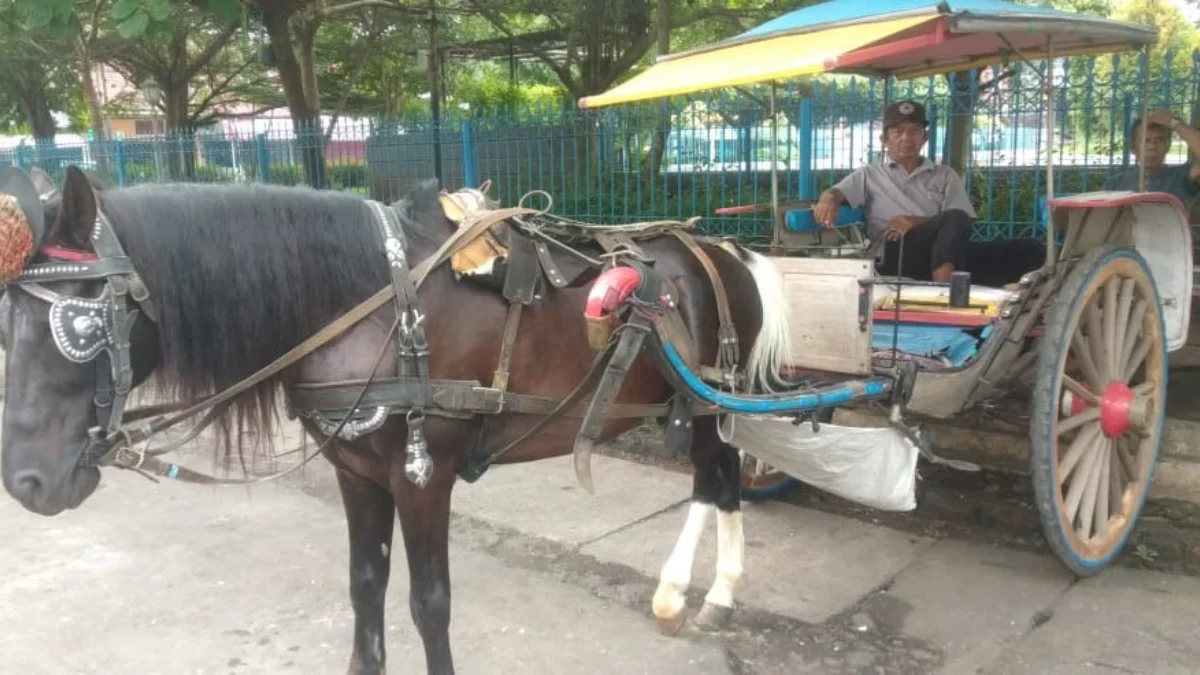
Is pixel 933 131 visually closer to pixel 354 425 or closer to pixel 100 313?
pixel 354 425

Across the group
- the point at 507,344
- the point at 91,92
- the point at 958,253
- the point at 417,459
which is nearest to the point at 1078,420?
the point at 958,253

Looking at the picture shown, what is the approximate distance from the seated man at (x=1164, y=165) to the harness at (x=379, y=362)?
2.99 m

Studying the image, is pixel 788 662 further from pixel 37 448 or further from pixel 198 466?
pixel 198 466

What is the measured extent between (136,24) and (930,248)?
4.23 meters

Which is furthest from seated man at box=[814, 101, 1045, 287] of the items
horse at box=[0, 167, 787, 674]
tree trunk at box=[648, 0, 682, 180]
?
tree trunk at box=[648, 0, 682, 180]

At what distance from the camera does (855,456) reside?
3.30 meters

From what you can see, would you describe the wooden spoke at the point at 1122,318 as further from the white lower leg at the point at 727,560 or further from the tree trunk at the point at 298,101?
the tree trunk at the point at 298,101

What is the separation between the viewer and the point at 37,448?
1.97 metres

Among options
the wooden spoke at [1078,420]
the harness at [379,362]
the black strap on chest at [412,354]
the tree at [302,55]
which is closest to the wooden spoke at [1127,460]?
the wooden spoke at [1078,420]

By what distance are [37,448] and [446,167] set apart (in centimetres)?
598

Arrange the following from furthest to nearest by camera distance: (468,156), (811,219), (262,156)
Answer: (262,156) < (468,156) < (811,219)

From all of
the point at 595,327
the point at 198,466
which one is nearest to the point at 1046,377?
the point at 595,327

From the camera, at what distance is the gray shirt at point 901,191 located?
4422 mm

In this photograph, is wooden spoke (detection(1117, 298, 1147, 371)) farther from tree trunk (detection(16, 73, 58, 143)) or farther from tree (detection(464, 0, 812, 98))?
tree trunk (detection(16, 73, 58, 143))
